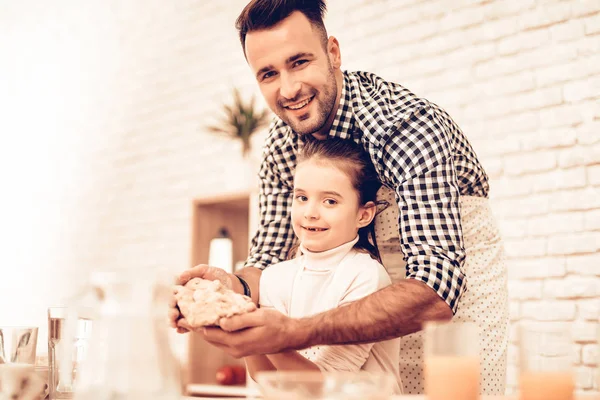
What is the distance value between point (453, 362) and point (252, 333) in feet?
1.58

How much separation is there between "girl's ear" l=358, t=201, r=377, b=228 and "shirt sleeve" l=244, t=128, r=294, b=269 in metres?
0.31

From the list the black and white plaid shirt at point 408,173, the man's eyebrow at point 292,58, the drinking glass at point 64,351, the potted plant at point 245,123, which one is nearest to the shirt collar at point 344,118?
the black and white plaid shirt at point 408,173

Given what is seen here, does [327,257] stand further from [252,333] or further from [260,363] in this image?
[252,333]

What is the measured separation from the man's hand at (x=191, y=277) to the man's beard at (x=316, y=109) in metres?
0.48

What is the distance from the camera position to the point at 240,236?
363 centimetres

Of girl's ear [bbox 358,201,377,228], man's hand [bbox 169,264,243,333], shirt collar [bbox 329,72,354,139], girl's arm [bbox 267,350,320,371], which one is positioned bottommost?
girl's arm [bbox 267,350,320,371]

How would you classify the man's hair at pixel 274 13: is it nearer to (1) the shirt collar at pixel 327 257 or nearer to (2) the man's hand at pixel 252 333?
(1) the shirt collar at pixel 327 257

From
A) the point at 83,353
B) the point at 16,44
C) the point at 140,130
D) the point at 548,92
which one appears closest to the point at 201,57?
the point at 140,130

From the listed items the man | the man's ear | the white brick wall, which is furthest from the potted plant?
the man's ear

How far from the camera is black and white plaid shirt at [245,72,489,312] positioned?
1565 mm

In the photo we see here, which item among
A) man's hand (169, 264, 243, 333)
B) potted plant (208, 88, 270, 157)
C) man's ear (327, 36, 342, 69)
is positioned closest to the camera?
man's hand (169, 264, 243, 333)

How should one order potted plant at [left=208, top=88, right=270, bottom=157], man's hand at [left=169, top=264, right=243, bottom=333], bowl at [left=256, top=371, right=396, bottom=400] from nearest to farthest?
1. bowl at [left=256, top=371, right=396, bottom=400]
2. man's hand at [left=169, top=264, right=243, bottom=333]
3. potted plant at [left=208, top=88, right=270, bottom=157]

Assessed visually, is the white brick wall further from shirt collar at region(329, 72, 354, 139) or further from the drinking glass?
the drinking glass

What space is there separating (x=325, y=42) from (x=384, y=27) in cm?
175
